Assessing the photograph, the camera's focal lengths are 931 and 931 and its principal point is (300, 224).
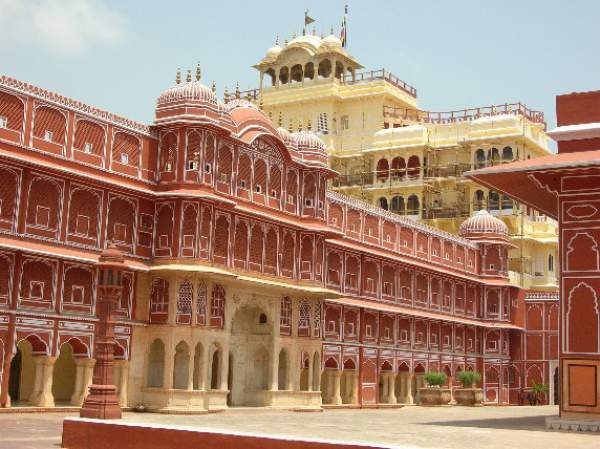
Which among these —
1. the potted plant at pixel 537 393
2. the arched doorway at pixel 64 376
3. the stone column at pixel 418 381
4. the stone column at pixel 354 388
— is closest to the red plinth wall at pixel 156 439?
the arched doorway at pixel 64 376

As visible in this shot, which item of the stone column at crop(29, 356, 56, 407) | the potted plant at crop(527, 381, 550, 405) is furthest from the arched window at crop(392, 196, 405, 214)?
the stone column at crop(29, 356, 56, 407)

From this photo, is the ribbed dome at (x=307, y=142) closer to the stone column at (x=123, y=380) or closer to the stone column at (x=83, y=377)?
the stone column at (x=123, y=380)

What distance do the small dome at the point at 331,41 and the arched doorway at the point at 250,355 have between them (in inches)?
1296

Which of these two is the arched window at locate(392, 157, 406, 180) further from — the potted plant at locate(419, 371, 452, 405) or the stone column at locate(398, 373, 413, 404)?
the potted plant at locate(419, 371, 452, 405)

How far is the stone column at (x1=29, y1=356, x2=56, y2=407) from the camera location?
2945 centimetres

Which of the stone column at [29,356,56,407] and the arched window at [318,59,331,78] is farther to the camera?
the arched window at [318,59,331,78]

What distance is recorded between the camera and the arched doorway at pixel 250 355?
37.7m

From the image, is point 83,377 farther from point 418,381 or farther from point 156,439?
point 418,381

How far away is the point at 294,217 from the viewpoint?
3925 cm

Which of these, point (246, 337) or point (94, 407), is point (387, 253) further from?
point (94, 407)

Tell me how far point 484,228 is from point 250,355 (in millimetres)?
24684

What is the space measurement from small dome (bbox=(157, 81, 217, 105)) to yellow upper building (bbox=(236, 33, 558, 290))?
2849cm

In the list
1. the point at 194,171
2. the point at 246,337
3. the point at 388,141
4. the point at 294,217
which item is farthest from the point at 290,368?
the point at 388,141

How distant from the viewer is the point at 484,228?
191 feet
